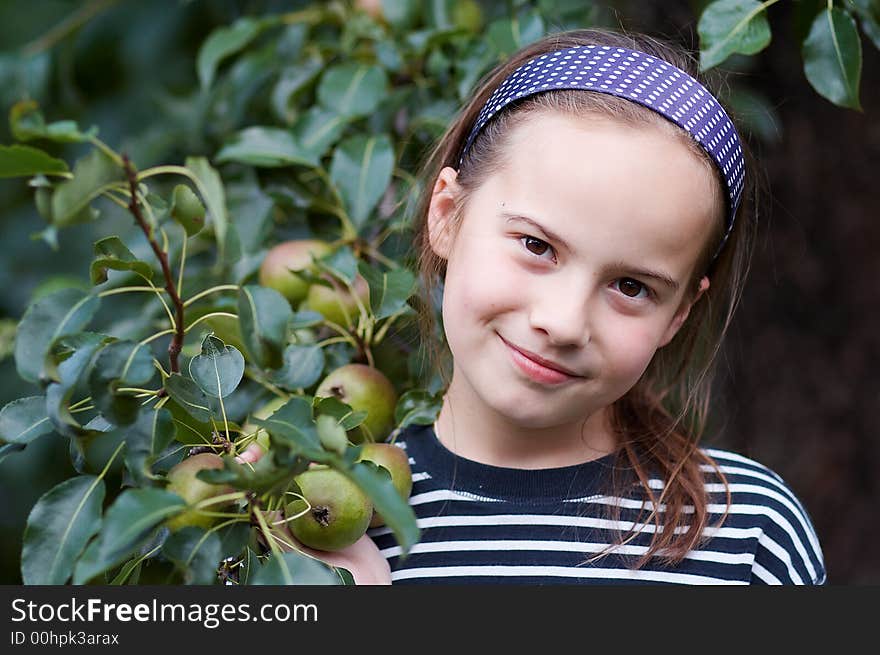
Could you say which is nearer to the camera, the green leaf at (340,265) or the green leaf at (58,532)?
the green leaf at (58,532)

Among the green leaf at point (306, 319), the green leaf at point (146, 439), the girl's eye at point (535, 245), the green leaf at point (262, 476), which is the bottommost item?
the green leaf at point (306, 319)

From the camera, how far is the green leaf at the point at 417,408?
1.14m

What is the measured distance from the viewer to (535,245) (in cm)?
99

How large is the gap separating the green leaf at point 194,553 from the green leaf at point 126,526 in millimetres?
54

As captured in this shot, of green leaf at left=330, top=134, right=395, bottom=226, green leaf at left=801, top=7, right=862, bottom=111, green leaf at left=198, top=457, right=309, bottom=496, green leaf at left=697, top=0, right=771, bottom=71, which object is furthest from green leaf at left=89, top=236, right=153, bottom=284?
green leaf at left=801, top=7, right=862, bottom=111

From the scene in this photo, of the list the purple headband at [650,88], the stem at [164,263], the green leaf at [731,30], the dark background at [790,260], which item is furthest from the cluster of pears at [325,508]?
the dark background at [790,260]

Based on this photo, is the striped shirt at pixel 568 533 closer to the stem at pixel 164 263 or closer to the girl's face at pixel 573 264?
the girl's face at pixel 573 264

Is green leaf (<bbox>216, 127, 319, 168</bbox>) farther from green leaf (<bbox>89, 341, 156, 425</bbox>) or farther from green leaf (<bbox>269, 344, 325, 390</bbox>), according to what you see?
green leaf (<bbox>89, 341, 156, 425</bbox>)

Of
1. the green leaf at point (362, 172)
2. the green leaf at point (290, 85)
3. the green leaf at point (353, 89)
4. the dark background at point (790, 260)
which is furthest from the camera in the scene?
the dark background at point (790, 260)

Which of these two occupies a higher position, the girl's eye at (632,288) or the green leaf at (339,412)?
the girl's eye at (632,288)

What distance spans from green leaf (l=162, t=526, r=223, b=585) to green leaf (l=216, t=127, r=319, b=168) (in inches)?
28.8

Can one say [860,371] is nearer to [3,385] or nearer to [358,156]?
[358,156]

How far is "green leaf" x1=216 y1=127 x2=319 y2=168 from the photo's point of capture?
143 cm

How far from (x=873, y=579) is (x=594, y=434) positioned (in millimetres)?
1400
